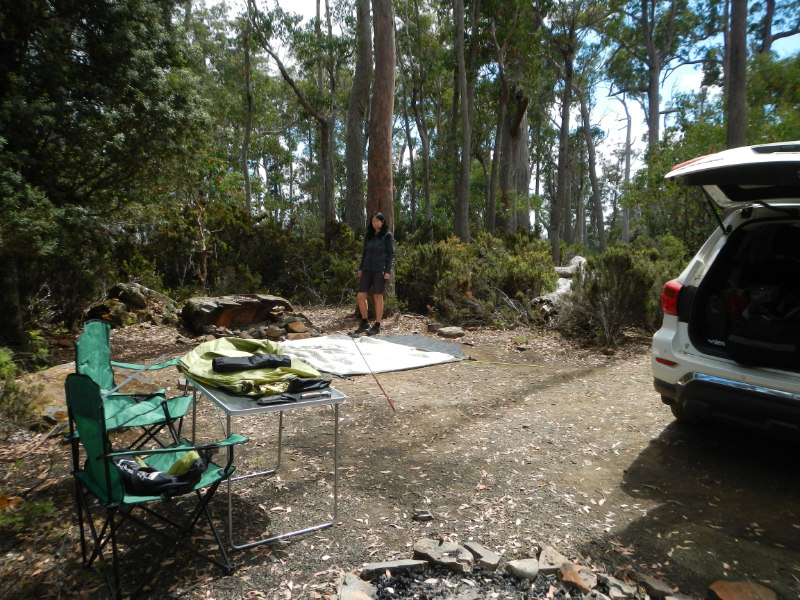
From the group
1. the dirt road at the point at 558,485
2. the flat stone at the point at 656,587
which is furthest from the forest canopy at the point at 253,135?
the flat stone at the point at 656,587

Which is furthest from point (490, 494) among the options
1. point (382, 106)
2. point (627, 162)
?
point (627, 162)

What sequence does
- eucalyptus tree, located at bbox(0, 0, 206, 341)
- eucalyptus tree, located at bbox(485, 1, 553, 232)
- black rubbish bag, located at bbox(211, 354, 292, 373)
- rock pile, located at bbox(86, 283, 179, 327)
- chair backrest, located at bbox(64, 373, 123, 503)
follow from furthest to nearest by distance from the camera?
1. eucalyptus tree, located at bbox(485, 1, 553, 232)
2. rock pile, located at bbox(86, 283, 179, 327)
3. eucalyptus tree, located at bbox(0, 0, 206, 341)
4. black rubbish bag, located at bbox(211, 354, 292, 373)
5. chair backrest, located at bbox(64, 373, 123, 503)

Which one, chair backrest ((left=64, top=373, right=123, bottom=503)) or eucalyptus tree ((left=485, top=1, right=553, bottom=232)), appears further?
eucalyptus tree ((left=485, top=1, right=553, bottom=232))

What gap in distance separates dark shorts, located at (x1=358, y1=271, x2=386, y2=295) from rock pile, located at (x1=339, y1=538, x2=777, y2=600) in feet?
19.2

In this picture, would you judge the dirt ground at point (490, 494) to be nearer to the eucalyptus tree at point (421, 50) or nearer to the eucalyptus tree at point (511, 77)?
the eucalyptus tree at point (511, 77)

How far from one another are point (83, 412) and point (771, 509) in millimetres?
3551

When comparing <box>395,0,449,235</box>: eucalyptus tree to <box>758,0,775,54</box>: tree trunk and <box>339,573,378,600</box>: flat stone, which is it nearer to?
<box>758,0,775,54</box>: tree trunk

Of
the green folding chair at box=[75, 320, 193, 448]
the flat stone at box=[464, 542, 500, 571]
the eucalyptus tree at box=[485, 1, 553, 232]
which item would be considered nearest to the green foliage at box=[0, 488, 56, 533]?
the green folding chair at box=[75, 320, 193, 448]

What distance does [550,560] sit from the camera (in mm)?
2482

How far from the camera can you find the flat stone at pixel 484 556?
2.46m

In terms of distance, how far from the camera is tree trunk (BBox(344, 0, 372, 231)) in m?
14.6

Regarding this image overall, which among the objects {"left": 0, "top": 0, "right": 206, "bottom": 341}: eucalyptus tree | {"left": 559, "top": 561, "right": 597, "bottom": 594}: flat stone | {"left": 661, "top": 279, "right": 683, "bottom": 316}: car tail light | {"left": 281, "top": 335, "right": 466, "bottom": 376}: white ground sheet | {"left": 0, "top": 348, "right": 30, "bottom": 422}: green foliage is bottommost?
{"left": 559, "top": 561, "right": 597, "bottom": 594}: flat stone

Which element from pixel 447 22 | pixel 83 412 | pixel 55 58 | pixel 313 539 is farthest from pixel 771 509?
pixel 447 22

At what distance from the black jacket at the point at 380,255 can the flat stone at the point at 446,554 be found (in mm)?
5724
